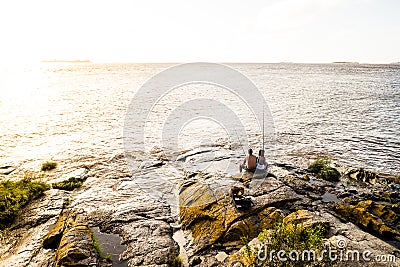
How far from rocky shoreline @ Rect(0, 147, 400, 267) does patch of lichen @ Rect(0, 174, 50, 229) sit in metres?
0.40

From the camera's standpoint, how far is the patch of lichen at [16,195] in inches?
506

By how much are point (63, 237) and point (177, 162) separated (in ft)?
38.0

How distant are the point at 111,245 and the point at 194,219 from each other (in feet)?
12.3

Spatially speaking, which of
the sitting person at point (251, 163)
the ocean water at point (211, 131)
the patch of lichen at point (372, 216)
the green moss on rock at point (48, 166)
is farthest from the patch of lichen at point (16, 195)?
the patch of lichen at point (372, 216)

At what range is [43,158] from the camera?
73.9ft

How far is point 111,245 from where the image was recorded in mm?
11070

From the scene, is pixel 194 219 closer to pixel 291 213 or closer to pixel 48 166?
pixel 291 213

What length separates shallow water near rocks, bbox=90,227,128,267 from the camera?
33.3 ft

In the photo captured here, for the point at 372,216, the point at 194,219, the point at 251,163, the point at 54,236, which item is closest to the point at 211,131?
the point at 251,163

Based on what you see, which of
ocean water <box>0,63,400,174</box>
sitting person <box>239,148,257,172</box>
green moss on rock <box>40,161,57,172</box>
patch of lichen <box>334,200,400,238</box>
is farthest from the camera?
ocean water <box>0,63,400,174</box>

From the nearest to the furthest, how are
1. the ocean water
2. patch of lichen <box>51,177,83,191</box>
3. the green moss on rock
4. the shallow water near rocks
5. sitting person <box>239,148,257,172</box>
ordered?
the shallow water near rocks → patch of lichen <box>51,177,83,191</box> → sitting person <box>239,148,257,172</box> → the green moss on rock → the ocean water

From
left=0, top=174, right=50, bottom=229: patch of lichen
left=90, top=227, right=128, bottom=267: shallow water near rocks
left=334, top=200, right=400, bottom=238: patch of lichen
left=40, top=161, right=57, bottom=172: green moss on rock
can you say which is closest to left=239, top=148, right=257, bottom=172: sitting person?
left=334, top=200, right=400, bottom=238: patch of lichen

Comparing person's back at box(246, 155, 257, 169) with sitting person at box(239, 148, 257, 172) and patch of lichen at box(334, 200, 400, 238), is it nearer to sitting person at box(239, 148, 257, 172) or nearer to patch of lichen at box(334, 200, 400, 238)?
sitting person at box(239, 148, 257, 172)

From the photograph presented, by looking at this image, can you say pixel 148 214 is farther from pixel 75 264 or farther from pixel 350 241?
pixel 350 241
